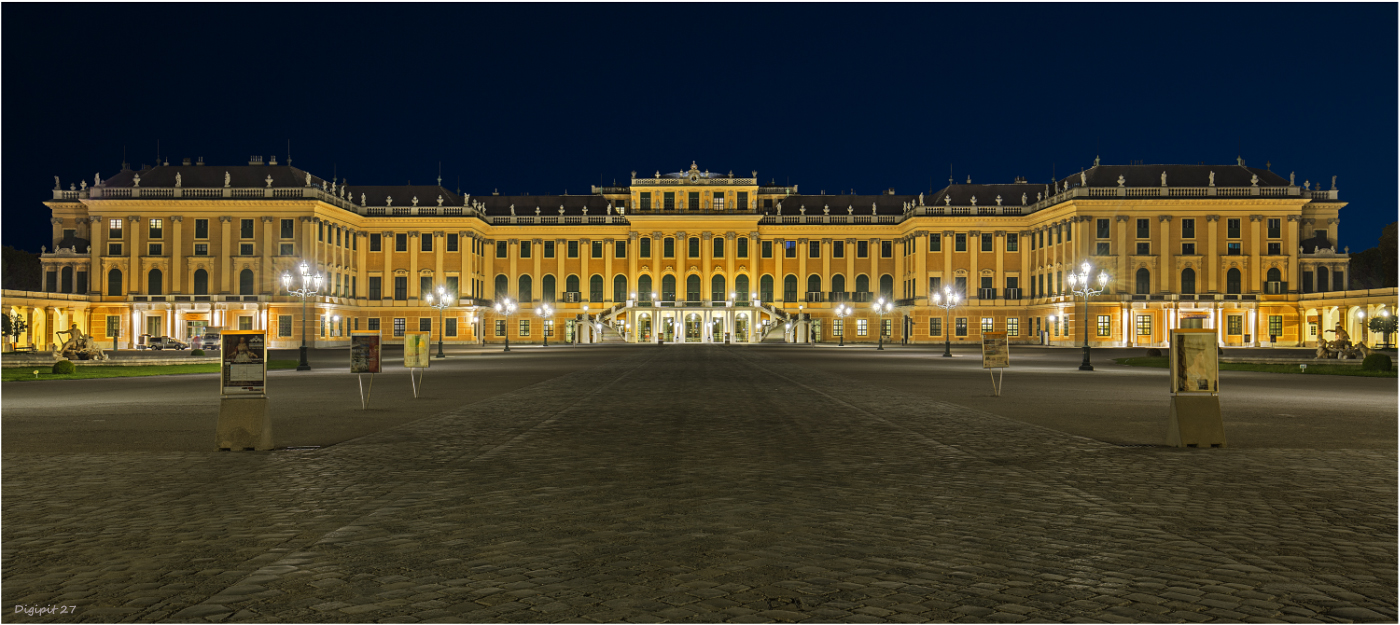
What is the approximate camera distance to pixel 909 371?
3431cm

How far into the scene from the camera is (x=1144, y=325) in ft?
265

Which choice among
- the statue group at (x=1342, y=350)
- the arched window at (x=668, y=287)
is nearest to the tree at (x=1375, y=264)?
the statue group at (x=1342, y=350)

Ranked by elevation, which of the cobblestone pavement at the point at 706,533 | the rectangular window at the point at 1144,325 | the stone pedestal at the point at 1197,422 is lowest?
the cobblestone pavement at the point at 706,533

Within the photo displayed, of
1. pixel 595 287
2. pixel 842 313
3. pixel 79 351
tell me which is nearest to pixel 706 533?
pixel 79 351

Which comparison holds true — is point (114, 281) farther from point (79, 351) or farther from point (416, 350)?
point (416, 350)

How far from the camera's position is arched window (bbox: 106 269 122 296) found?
8262 centimetres

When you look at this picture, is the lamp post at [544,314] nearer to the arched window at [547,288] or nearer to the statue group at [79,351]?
the arched window at [547,288]

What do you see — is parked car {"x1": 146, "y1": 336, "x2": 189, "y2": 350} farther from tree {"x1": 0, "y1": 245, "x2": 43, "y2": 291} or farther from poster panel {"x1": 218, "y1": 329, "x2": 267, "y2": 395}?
poster panel {"x1": 218, "y1": 329, "x2": 267, "y2": 395}

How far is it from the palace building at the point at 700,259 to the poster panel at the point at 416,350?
173 feet

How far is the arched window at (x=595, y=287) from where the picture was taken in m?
105

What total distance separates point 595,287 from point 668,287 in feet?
26.0

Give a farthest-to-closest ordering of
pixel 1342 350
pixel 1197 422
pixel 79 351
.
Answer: pixel 1342 350
pixel 79 351
pixel 1197 422

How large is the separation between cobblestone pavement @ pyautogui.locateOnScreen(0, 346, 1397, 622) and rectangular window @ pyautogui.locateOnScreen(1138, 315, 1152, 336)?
73.5 meters

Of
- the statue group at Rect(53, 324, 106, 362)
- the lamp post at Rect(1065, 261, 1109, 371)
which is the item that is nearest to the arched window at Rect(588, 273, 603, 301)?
the lamp post at Rect(1065, 261, 1109, 371)
